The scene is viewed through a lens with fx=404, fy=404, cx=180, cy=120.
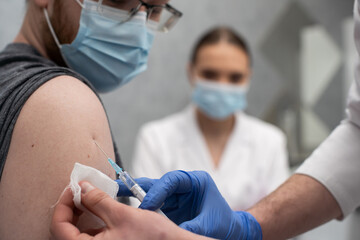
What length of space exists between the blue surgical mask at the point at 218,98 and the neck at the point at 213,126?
8cm

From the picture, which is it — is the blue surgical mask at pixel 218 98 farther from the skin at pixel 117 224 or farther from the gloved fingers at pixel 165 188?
the skin at pixel 117 224

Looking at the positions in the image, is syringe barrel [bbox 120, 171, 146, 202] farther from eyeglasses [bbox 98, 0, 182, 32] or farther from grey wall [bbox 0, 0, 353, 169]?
grey wall [bbox 0, 0, 353, 169]

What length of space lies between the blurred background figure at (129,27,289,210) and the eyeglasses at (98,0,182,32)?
1010mm

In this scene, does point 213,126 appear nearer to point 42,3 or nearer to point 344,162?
point 344,162

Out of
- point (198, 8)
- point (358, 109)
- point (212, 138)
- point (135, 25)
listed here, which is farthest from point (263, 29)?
point (135, 25)

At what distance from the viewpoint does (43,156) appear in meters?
0.68

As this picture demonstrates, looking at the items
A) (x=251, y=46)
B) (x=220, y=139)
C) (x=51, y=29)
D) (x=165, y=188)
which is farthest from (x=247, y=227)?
(x=251, y=46)

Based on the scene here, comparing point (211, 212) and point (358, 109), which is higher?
point (358, 109)

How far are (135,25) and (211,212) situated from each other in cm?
45

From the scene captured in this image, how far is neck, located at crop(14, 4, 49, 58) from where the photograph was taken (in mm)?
964

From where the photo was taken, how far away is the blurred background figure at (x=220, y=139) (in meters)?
2.12

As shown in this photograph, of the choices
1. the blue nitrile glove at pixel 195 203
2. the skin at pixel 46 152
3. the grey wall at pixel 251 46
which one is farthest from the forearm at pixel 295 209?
the grey wall at pixel 251 46

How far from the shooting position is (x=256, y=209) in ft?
3.20

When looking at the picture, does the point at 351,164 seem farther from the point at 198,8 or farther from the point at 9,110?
the point at 198,8
